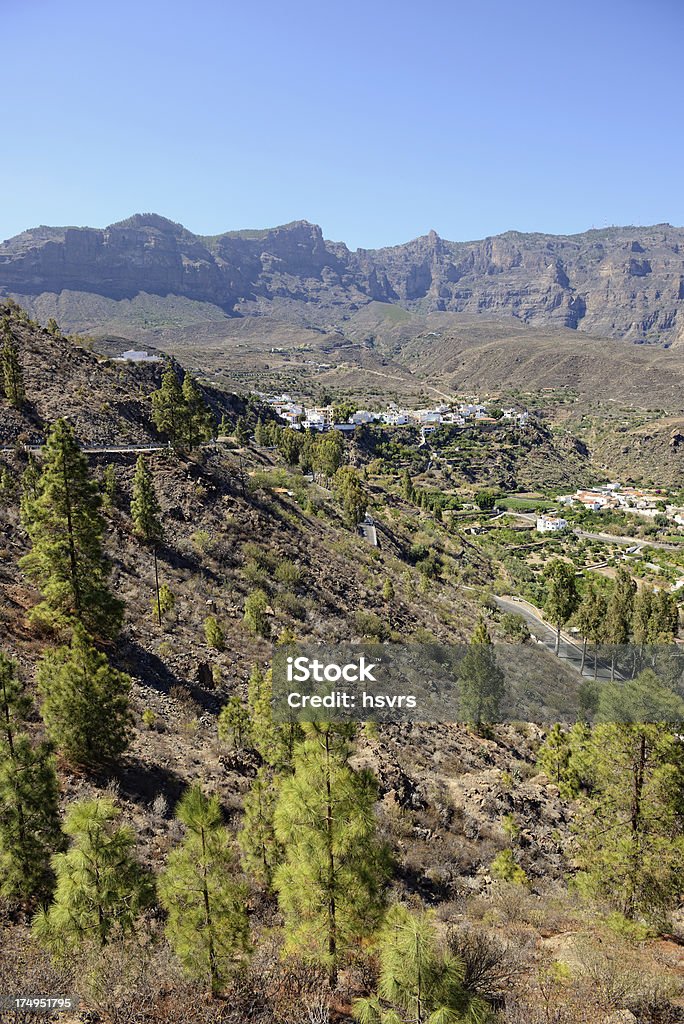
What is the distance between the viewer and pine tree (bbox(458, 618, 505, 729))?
2875cm

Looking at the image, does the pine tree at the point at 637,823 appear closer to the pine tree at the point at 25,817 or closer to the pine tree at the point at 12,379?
the pine tree at the point at 25,817

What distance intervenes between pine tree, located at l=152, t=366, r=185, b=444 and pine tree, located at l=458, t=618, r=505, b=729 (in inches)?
1173

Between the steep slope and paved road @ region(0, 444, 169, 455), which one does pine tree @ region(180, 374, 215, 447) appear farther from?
the steep slope

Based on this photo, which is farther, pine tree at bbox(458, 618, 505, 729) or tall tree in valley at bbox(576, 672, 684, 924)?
pine tree at bbox(458, 618, 505, 729)

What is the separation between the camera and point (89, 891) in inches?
369

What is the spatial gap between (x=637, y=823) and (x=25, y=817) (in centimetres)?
1304

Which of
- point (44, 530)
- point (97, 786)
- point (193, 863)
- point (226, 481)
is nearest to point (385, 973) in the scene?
point (193, 863)

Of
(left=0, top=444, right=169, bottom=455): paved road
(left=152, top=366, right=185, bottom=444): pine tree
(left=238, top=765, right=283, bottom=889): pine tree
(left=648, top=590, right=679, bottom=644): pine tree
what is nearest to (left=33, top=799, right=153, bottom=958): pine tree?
(left=238, top=765, right=283, bottom=889): pine tree

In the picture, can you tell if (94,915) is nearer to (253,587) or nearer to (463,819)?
(463,819)

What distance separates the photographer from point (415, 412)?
17638 centimetres

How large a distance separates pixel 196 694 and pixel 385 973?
16.2 meters

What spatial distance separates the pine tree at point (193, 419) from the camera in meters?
46.5

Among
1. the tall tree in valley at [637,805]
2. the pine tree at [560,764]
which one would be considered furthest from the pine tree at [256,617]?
the tall tree in valley at [637,805]

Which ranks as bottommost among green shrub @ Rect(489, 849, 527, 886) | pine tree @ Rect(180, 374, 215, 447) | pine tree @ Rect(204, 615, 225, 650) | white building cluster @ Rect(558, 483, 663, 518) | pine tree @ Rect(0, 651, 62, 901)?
white building cluster @ Rect(558, 483, 663, 518)
